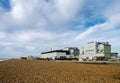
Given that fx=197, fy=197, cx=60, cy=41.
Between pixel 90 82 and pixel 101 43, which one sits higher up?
pixel 101 43

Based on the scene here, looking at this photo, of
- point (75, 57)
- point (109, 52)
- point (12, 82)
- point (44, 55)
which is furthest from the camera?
point (44, 55)

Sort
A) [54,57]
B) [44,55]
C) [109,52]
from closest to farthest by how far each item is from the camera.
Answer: [109,52], [54,57], [44,55]

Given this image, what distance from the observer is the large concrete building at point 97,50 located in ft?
299

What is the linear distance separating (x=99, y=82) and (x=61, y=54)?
107 meters

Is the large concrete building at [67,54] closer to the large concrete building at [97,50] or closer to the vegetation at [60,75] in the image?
the large concrete building at [97,50]

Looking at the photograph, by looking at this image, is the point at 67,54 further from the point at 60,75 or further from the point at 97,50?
the point at 60,75

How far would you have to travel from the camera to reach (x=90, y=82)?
16375 mm

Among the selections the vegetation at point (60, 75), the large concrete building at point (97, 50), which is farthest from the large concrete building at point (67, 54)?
the vegetation at point (60, 75)

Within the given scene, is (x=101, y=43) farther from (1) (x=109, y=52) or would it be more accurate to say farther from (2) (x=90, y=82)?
(2) (x=90, y=82)

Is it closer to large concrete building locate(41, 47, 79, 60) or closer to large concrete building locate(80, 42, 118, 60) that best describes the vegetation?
large concrete building locate(80, 42, 118, 60)

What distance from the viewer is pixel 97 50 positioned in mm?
96875

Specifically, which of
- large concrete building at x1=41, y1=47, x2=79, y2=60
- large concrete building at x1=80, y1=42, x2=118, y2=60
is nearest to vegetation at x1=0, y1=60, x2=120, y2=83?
large concrete building at x1=80, y1=42, x2=118, y2=60

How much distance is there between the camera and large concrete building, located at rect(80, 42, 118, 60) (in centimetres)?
9125

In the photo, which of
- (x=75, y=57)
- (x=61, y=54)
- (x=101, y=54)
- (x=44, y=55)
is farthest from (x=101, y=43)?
(x=44, y=55)
